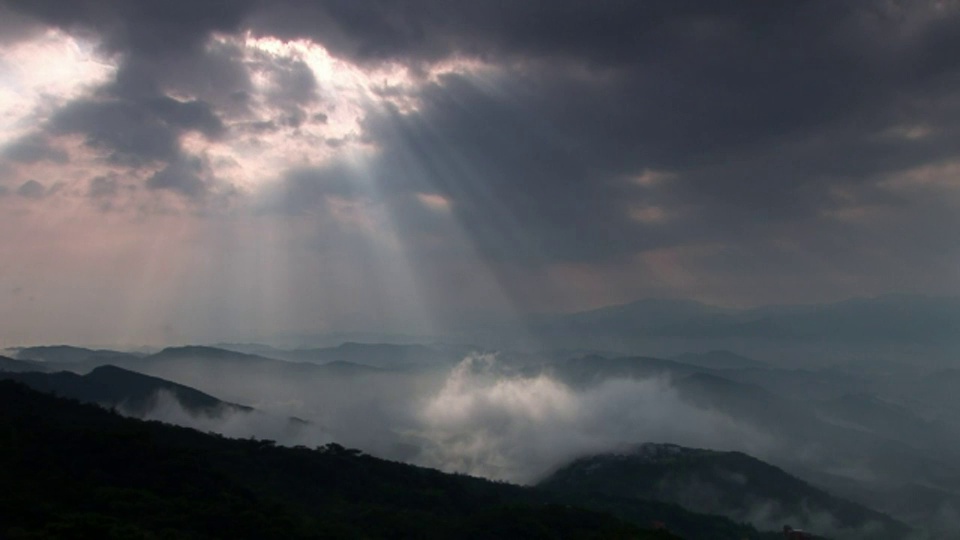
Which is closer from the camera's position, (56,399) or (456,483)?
(56,399)

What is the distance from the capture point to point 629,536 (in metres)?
88.0

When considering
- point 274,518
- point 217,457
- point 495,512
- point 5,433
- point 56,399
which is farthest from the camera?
point 56,399

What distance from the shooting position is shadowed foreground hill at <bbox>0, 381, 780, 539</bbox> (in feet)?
214

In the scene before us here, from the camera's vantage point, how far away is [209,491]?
83.5m

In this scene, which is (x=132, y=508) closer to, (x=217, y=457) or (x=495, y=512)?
(x=217, y=457)

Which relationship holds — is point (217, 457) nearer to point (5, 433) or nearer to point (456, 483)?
point (5, 433)

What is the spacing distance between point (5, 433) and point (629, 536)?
79.1 m

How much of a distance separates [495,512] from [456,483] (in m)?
37.7

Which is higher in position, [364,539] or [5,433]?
[5,433]

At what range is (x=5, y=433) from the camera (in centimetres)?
8094

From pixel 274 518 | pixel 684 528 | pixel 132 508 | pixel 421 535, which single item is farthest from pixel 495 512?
pixel 684 528

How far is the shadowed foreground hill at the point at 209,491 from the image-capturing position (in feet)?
214

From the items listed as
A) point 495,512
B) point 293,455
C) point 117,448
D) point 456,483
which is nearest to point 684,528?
point 456,483

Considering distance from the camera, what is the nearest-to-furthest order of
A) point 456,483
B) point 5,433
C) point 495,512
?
point 5,433 → point 495,512 → point 456,483
